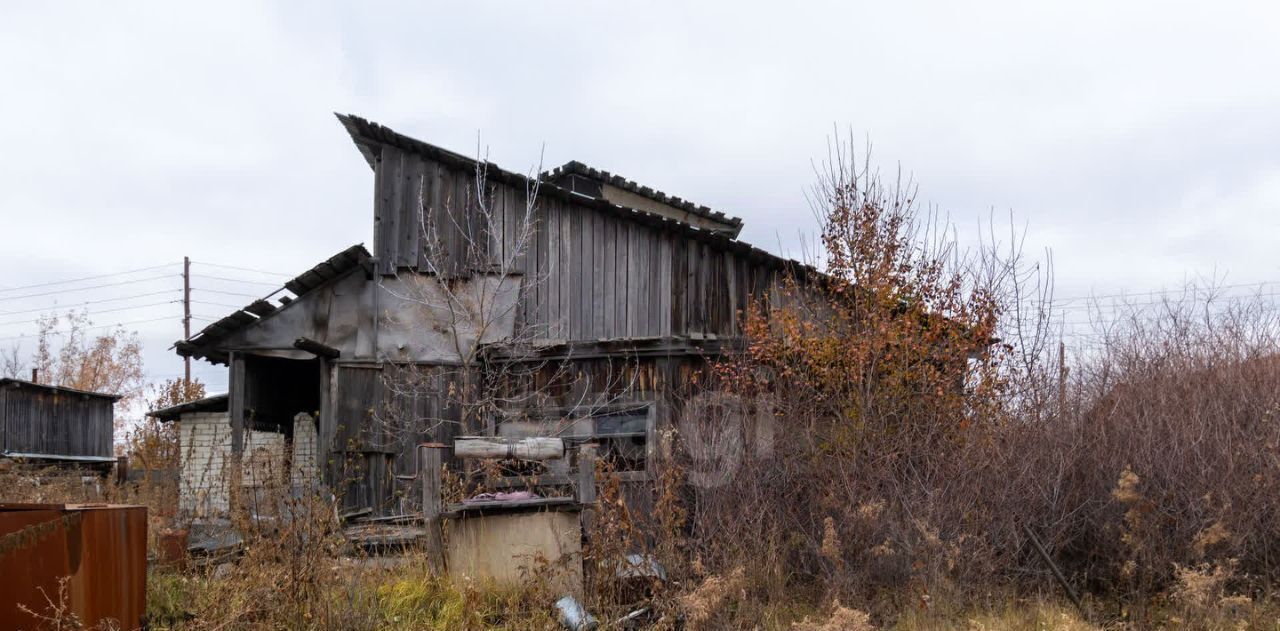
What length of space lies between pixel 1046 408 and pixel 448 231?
909 centimetres

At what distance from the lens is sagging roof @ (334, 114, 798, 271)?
45.7 ft

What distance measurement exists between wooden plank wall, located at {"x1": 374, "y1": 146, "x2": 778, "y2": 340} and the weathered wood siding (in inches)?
652

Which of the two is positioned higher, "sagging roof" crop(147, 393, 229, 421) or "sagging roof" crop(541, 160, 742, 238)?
"sagging roof" crop(541, 160, 742, 238)

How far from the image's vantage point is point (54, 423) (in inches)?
1040

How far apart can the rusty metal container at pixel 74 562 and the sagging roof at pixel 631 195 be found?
1263 cm

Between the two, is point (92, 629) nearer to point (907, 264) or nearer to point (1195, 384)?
point (907, 264)

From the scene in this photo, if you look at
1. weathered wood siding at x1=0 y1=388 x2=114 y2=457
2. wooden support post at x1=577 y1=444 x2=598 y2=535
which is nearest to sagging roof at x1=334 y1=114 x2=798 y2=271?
wooden support post at x1=577 y1=444 x2=598 y2=535

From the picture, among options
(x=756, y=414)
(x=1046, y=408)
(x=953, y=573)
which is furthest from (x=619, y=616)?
(x=1046, y=408)

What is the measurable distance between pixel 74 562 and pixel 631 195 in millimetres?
14254

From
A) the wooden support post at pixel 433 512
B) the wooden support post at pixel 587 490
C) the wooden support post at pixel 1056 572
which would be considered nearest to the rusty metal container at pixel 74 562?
the wooden support post at pixel 433 512

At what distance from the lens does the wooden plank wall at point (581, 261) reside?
46.0 feet

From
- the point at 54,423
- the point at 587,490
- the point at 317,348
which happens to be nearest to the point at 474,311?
the point at 317,348

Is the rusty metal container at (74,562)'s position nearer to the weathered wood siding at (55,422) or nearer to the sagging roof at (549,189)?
the sagging roof at (549,189)

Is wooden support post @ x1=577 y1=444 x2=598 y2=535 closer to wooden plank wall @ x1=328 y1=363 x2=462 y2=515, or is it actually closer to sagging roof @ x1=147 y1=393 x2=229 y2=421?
wooden plank wall @ x1=328 y1=363 x2=462 y2=515
